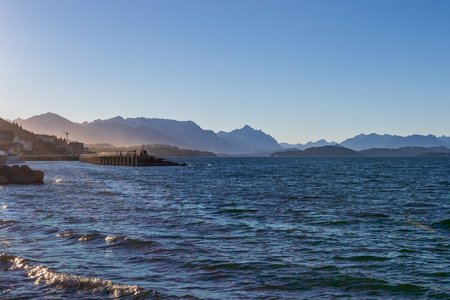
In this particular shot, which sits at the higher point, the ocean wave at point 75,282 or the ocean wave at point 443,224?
the ocean wave at point 443,224

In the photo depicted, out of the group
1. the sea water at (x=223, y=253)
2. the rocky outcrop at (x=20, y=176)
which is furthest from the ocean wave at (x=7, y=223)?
the rocky outcrop at (x=20, y=176)

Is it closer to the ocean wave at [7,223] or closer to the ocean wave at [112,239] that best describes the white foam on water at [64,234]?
the ocean wave at [112,239]

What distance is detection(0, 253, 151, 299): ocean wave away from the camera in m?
15.1

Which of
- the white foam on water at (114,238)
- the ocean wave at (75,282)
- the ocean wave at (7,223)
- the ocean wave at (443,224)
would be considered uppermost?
the ocean wave at (443,224)

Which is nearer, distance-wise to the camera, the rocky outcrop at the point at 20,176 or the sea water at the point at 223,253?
the sea water at the point at 223,253

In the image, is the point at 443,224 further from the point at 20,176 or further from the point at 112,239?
the point at 20,176

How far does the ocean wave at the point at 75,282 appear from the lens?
15133 mm

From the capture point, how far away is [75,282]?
16.2 metres

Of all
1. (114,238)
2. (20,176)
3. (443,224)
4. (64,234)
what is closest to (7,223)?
(64,234)

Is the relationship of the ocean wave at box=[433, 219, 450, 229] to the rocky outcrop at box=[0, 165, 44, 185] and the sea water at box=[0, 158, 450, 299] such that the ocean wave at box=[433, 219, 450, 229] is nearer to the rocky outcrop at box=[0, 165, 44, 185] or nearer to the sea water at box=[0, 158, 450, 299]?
the sea water at box=[0, 158, 450, 299]

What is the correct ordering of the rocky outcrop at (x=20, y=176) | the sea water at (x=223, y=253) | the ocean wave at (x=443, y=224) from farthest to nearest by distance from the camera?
the rocky outcrop at (x=20, y=176) → the ocean wave at (x=443, y=224) → the sea water at (x=223, y=253)

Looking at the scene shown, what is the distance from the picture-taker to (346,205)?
41688 millimetres

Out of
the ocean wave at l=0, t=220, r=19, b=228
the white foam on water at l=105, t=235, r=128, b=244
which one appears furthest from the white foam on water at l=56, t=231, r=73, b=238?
the ocean wave at l=0, t=220, r=19, b=228

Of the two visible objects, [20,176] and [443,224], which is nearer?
[443,224]
